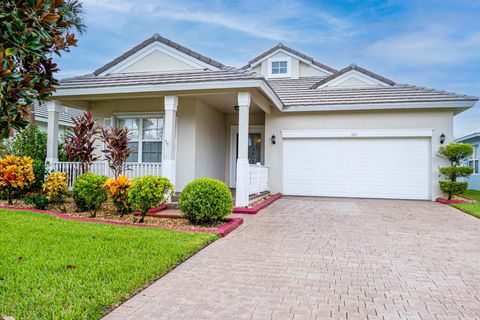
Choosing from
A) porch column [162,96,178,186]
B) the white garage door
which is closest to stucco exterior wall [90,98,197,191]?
porch column [162,96,178,186]

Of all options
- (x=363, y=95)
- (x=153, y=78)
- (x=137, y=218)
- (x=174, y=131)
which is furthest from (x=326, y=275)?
(x=363, y=95)

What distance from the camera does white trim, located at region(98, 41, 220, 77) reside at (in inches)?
422

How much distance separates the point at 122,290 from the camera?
11.7 feet

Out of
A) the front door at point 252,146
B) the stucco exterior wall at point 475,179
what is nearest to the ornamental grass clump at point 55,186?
the front door at point 252,146

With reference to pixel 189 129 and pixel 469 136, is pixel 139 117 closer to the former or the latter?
pixel 189 129

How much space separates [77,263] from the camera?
432 centimetres

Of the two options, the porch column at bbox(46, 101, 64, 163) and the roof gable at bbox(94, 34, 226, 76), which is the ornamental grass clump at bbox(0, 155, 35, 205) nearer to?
the porch column at bbox(46, 101, 64, 163)

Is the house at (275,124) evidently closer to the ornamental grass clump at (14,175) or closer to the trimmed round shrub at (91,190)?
the ornamental grass clump at (14,175)

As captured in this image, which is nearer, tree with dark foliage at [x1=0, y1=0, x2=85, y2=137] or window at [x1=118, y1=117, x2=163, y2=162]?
tree with dark foliage at [x1=0, y1=0, x2=85, y2=137]

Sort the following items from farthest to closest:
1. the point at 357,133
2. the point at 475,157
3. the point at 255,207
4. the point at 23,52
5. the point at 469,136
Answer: the point at 475,157 → the point at 469,136 → the point at 357,133 → the point at 255,207 → the point at 23,52

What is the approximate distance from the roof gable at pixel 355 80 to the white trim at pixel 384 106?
211 cm

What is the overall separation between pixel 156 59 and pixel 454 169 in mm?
10370

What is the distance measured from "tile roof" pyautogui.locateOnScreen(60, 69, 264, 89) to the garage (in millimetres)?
4222

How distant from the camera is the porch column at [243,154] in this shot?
902cm
